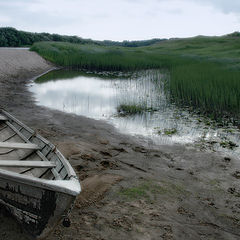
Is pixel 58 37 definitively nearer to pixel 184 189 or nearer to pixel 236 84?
pixel 236 84

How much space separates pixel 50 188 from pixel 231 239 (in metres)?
2.57

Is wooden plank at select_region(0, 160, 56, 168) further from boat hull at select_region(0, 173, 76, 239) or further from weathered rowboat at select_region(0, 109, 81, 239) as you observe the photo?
boat hull at select_region(0, 173, 76, 239)

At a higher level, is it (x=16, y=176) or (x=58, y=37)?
(x=58, y=37)

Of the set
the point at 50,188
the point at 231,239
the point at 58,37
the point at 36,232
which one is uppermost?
the point at 58,37

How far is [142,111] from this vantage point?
Result: 10.4 metres

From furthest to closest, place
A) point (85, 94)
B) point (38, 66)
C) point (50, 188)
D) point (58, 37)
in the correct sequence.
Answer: point (58, 37) < point (38, 66) < point (85, 94) < point (50, 188)

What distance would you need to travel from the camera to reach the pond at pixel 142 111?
781 cm

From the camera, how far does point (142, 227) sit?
387 cm

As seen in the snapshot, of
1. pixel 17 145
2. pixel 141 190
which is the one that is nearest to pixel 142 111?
pixel 141 190

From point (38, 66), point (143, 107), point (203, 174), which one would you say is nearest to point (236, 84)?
point (143, 107)

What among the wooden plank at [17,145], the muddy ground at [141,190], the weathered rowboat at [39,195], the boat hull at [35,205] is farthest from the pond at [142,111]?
the boat hull at [35,205]

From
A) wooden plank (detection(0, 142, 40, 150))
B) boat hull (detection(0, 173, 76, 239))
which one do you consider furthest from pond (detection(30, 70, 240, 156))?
boat hull (detection(0, 173, 76, 239))

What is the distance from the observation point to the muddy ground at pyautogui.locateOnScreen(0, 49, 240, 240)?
150 inches

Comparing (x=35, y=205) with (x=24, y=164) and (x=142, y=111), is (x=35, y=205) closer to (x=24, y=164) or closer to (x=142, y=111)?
(x=24, y=164)
